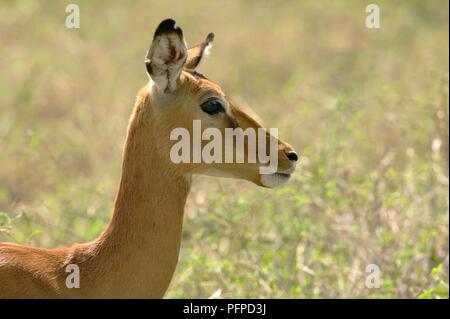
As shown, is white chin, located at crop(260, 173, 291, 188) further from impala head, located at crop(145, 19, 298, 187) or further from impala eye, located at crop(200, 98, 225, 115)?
impala eye, located at crop(200, 98, 225, 115)

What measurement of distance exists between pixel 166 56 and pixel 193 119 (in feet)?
0.99

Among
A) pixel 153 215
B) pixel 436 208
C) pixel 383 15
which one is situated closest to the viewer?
pixel 153 215

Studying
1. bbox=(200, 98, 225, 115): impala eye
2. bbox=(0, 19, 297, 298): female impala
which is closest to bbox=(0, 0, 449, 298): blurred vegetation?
bbox=(0, 19, 297, 298): female impala

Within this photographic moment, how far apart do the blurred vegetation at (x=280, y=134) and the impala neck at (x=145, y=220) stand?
2.89ft

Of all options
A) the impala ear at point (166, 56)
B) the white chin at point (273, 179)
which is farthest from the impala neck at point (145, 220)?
the white chin at point (273, 179)

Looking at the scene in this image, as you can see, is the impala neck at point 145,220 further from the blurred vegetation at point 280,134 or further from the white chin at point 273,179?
the blurred vegetation at point 280,134

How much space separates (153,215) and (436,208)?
294 centimetres

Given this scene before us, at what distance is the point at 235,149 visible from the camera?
457cm

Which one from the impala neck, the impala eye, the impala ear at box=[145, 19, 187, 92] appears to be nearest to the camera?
the impala ear at box=[145, 19, 187, 92]

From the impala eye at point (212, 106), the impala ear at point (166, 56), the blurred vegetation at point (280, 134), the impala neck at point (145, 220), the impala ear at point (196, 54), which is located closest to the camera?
the impala ear at point (166, 56)

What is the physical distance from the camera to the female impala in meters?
4.31

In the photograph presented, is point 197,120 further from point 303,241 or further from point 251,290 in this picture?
point 303,241

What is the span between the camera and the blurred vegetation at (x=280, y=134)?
20.8 feet
